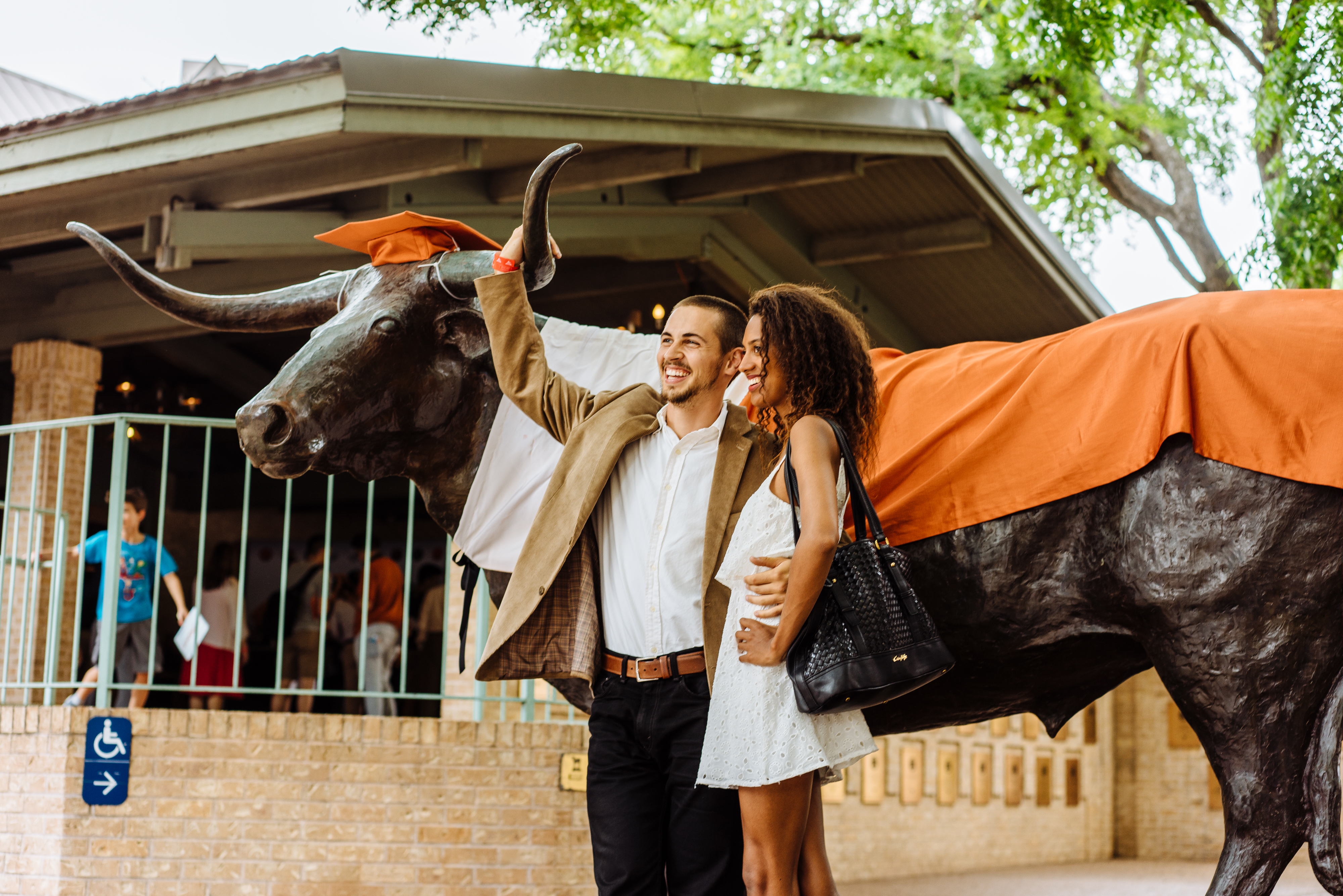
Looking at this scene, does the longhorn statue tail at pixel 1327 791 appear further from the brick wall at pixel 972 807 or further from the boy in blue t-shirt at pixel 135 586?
the brick wall at pixel 972 807

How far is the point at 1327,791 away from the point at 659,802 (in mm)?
1464

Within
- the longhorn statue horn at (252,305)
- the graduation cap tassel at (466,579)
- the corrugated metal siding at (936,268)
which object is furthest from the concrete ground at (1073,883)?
the longhorn statue horn at (252,305)

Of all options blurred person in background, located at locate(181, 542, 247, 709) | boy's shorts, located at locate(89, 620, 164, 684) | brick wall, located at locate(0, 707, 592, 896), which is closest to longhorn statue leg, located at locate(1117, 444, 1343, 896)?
brick wall, located at locate(0, 707, 592, 896)

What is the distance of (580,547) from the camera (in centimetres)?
306

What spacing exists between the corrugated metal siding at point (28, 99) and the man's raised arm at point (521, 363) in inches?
700

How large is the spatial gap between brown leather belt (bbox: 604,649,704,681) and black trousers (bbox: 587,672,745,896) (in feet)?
0.05

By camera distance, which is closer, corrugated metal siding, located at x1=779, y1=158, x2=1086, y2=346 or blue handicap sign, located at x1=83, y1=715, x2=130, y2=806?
blue handicap sign, located at x1=83, y1=715, x2=130, y2=806

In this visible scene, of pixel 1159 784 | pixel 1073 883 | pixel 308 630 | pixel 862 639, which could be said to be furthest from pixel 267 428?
pixel 1159 784

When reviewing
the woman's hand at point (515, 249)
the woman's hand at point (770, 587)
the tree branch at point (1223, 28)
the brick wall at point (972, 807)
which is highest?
the tree branch at point (1223, 28)

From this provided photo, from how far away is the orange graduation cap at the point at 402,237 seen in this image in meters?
3.95

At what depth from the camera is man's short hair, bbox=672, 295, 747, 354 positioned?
3.01 metres

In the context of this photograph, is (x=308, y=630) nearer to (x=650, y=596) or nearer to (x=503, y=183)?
(x=503, y=183)

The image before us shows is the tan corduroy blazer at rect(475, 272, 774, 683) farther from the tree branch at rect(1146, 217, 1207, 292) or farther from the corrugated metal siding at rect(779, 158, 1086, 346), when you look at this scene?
A: the tree branch at rect(1146, 217, 1207, 292)

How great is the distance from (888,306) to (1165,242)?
5212 mm
